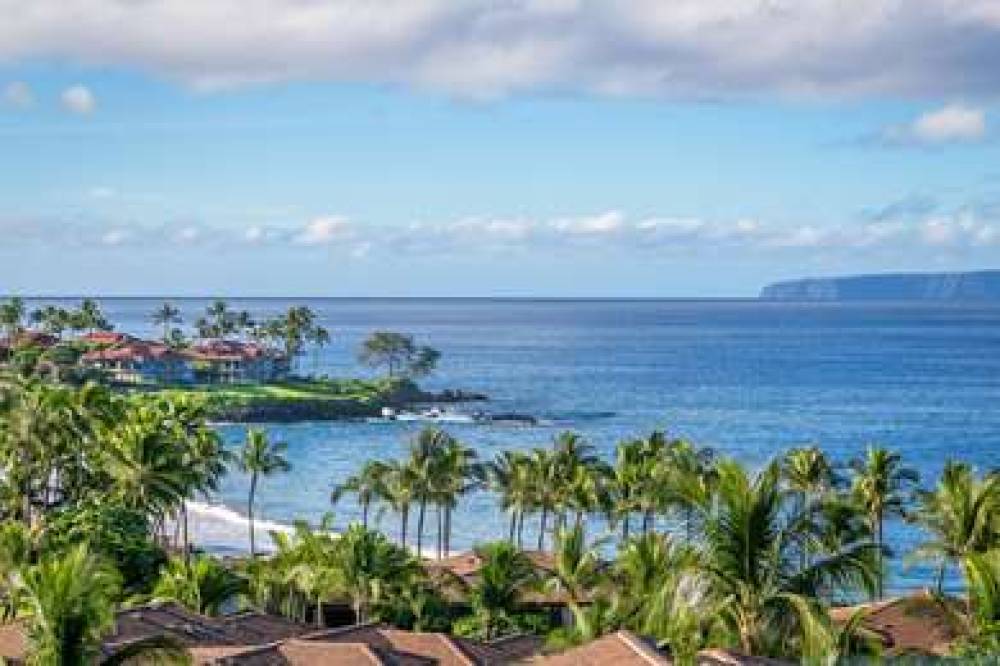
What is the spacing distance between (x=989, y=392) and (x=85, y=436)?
146506 mm

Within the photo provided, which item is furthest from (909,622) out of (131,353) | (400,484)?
(131,353)

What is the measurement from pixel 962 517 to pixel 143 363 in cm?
14433

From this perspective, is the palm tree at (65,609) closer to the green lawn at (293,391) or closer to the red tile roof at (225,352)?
the green lawn at (293,391)

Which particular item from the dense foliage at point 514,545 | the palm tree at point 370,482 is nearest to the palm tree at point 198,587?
the dense foliage at point 514,545

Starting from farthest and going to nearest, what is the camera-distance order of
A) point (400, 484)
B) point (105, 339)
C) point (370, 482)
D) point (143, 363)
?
point (105, 339) < point (143, 363) < point (370, 482) < point (400, 484)

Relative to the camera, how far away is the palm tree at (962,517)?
48.2 m

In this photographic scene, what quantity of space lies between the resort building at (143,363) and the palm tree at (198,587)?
13320 cm

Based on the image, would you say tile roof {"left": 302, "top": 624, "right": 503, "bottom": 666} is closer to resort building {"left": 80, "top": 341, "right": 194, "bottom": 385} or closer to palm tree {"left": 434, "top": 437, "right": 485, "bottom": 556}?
palm tree {"left": 434, "top": 437, "right": 485, "bottom": 556}

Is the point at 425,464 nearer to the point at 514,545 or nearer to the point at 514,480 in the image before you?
the point at 514,480

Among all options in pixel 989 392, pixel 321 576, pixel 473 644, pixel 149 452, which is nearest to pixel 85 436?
pixel 149 452

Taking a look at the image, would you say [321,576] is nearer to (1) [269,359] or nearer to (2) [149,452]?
(2) [149,452]

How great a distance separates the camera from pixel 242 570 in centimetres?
5300

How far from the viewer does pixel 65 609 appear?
2095 centimetres

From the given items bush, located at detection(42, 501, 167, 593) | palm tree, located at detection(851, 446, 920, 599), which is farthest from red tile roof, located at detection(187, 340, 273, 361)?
bush, located at detection(42, 501, 167, 593)
